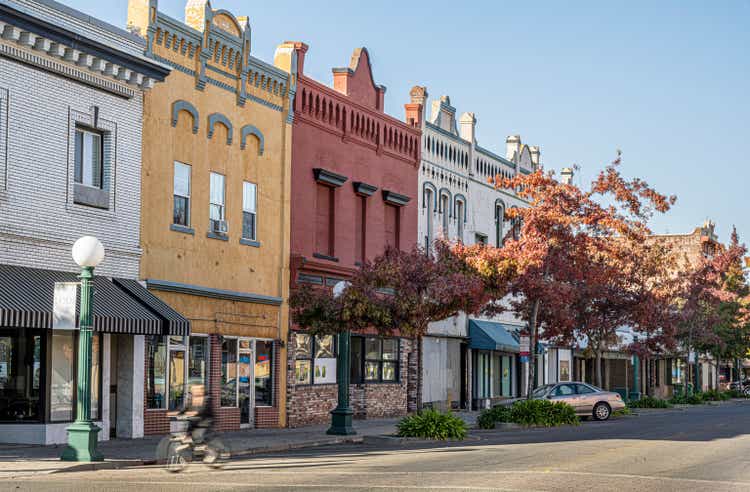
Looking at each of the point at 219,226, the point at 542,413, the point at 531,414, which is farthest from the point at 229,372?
the point at 542,413

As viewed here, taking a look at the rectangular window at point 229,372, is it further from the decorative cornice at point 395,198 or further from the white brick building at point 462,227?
the white brick building at point 462,227

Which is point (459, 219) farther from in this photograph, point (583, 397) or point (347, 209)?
point (347, 209)

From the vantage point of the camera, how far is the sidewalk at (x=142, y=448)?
57.3 ft

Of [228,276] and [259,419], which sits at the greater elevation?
[228,276]

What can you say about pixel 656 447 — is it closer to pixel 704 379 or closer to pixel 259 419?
pixel 259 419

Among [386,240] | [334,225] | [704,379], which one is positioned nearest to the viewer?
[334,225]

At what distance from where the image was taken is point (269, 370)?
102 feet

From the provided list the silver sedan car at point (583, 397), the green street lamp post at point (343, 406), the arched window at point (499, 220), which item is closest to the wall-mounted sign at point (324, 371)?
the green street lamp post at point (343, 406)

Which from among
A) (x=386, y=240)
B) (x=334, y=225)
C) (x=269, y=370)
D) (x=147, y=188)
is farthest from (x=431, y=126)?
(x=147, y=188)

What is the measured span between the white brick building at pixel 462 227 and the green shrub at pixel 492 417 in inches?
247

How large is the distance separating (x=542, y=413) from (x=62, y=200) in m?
17.2

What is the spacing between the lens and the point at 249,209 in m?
30.0

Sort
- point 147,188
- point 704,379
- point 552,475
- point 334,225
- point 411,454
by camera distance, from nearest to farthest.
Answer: point 552,475
point 411,454
point 147,188
point 334,225
point 704,379

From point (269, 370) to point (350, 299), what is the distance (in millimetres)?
4996
